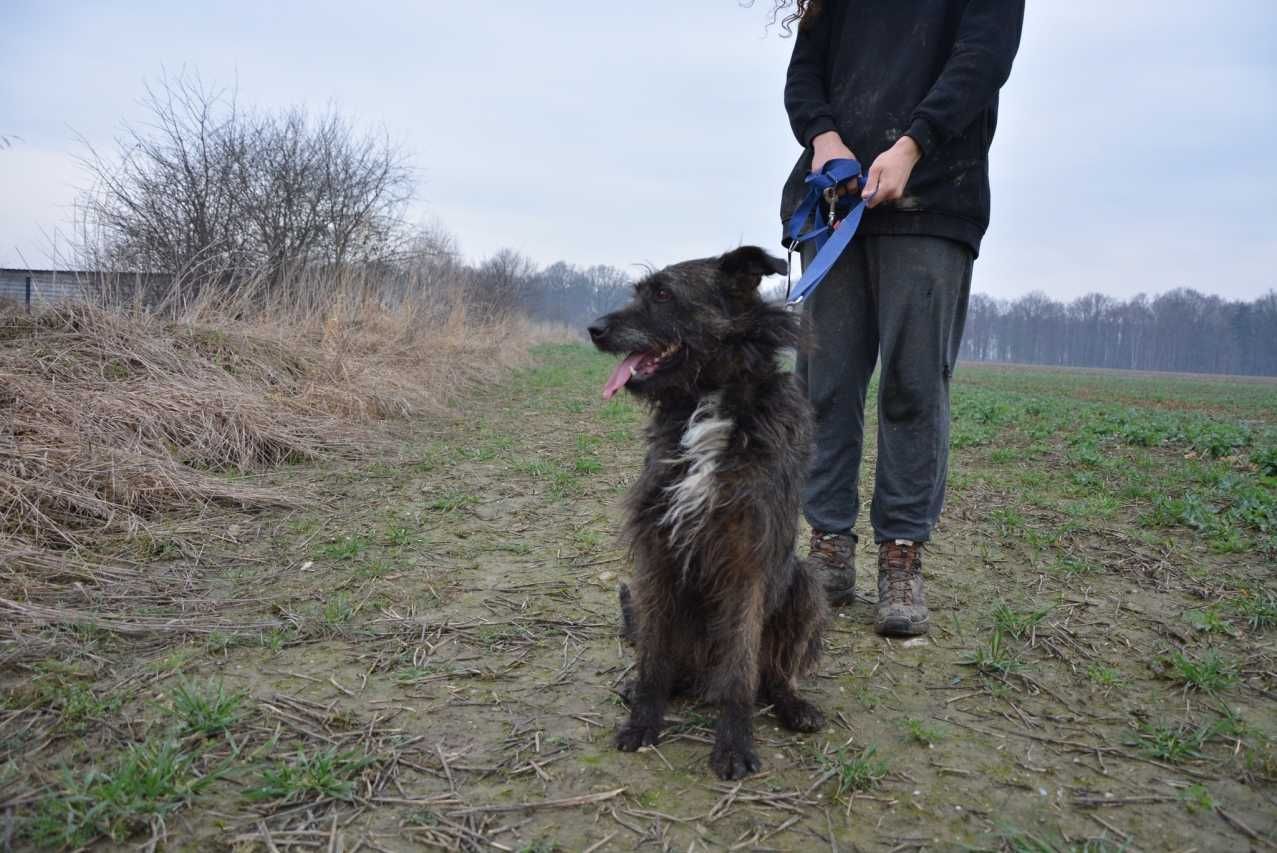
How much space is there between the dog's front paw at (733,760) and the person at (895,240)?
1.31 meters

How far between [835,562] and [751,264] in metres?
1.72

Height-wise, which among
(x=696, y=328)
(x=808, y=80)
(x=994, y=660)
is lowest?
(x=994, y=660)

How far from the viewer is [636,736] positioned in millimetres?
2500

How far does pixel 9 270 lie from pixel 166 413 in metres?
3.67

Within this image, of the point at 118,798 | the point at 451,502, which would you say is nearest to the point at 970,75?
the point at 118,798

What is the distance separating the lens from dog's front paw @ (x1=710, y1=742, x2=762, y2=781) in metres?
2.33

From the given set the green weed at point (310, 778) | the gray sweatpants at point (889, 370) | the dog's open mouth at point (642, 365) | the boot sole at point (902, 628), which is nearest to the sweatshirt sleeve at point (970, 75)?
the gray sweatpants at point (889, 370)

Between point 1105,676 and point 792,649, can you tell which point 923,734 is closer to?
point 792,649

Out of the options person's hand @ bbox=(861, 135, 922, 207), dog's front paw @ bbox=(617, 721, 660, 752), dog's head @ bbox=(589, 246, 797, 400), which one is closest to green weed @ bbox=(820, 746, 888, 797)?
dog's front paw @ bbox=(617, 721, 660, 752)

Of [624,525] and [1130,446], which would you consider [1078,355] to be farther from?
[624,525]

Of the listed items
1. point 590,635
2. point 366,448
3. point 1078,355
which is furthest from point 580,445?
point 1078,355

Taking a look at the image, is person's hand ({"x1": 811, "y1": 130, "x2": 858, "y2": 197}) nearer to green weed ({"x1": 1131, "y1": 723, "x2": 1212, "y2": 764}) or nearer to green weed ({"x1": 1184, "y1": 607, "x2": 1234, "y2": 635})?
green weed ({"x1": 1131, "y1": 723, "x2": 1212, "y2": 764})

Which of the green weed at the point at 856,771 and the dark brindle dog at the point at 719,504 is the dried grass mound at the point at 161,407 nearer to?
the dark brindle dog at the point at 719,504

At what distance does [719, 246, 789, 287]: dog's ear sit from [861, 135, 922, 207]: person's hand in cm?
68
